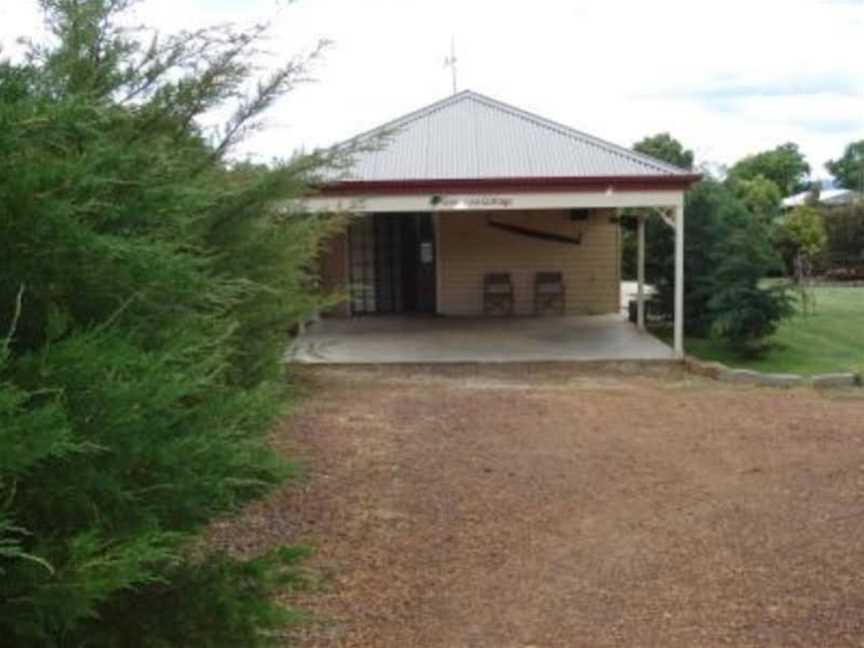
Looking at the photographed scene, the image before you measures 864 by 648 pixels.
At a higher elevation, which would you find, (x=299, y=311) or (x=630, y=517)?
(x=299, y=311)

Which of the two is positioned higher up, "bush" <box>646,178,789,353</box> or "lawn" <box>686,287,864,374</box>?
"bush" <box>646,178,789,353</box>

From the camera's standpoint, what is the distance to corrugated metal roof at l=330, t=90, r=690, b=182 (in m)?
15.0

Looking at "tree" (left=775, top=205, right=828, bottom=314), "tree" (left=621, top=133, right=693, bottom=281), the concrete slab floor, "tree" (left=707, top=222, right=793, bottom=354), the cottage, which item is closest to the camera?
the concrete slab floor

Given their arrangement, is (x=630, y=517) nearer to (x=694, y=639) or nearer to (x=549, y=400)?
(x=694, y=639)

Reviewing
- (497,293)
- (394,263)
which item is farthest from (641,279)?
(394,263)

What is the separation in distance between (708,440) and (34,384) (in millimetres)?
7443

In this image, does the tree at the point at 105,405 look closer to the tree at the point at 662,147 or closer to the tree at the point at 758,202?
the tree at the point at 758,202

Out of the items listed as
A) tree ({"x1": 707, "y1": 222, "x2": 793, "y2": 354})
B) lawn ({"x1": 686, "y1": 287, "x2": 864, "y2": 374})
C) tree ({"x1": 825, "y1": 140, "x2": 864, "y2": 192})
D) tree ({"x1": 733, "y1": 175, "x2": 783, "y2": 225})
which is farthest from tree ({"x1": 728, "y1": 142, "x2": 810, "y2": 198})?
tree ({"x1": 707, "y1": 222, "x2": 793, "y2": 354})

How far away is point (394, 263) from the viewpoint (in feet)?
64.3

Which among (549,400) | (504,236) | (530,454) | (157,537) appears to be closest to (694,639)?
(157,537)

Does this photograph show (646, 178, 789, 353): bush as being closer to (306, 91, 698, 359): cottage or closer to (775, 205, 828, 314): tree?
(306, 91, 698, 359): cottage

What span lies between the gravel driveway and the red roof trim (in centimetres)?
464

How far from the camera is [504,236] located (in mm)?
19250

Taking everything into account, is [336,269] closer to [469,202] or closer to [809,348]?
[469,202]
